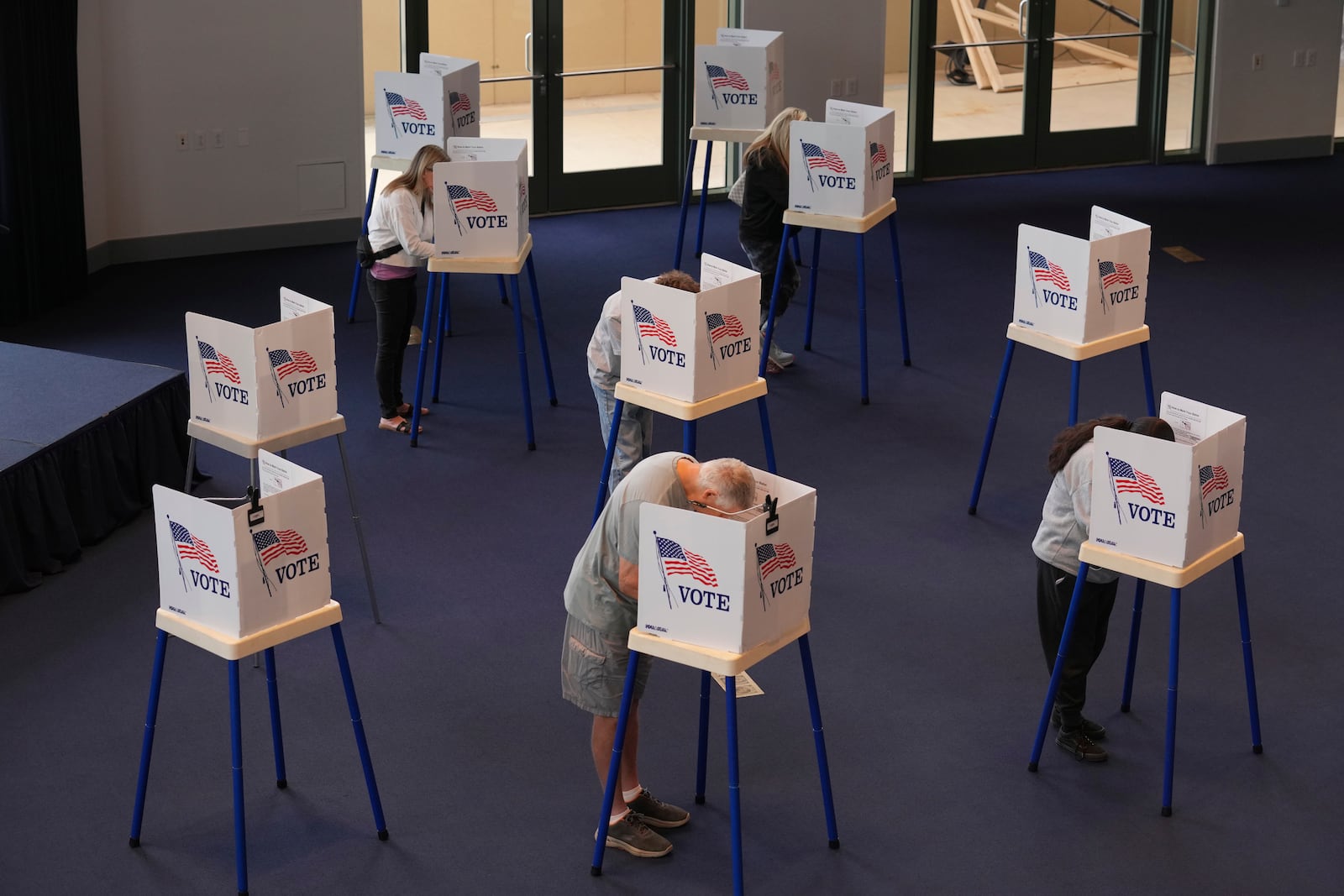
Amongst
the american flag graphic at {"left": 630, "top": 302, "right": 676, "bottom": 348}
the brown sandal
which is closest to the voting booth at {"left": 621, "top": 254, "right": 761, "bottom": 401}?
the american flag graphic at {"left": 630, "top": 302, "right": 676, "bottom": 348}

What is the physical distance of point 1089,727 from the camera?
202 inches

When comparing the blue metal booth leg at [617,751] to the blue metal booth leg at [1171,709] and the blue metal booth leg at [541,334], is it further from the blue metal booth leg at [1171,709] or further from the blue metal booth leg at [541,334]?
the blue metal booth leg at [541,334]

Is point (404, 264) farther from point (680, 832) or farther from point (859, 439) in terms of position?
point (680, 832)

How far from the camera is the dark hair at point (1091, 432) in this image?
4711 millimetres

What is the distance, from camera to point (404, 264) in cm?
736

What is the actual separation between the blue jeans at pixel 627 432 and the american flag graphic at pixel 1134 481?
2.18 m

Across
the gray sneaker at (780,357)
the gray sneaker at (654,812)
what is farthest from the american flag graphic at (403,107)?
the gray sneaker at (654,812)

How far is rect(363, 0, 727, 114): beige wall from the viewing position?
36.0 ft

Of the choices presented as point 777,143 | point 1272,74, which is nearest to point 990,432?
point 777,143

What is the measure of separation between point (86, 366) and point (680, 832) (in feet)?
12.9

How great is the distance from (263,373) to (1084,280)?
124 inches

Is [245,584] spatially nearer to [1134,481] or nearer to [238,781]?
[238,781]

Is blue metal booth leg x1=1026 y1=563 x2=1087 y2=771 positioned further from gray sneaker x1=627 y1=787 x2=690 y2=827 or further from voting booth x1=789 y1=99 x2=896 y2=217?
voting booth x1=789 y1=99 x2=896 y2=217

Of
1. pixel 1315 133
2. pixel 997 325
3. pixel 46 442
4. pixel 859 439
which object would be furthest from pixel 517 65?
pixel 1315 133
